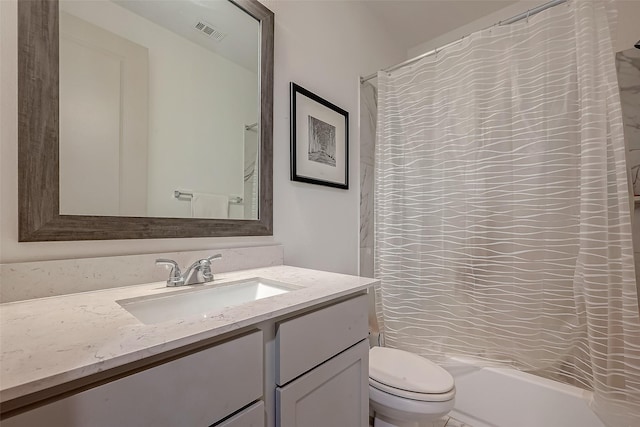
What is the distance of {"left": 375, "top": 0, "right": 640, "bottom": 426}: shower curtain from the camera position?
3.33ft

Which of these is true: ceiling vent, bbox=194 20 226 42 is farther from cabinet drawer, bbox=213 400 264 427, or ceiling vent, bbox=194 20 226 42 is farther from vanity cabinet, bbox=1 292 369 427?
cabinet drawer, bbox=213 400 264 427

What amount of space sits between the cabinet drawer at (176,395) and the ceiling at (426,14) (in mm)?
2232

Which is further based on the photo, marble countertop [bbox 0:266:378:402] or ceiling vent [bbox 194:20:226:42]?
ceiling vent [bbox 194:20:226:42]

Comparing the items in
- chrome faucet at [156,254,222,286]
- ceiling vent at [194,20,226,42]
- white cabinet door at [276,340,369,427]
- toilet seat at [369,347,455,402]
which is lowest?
toilet seat at [369,347,455,402]

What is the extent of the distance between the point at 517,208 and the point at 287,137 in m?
1.13

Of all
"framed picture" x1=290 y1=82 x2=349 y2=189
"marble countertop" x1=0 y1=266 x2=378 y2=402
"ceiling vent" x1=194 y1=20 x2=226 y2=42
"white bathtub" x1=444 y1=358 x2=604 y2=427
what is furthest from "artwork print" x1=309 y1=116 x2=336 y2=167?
"white bathtub" x1=444 y1=358 x2=604 y2=427

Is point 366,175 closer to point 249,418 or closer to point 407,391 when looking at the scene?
point 407,391

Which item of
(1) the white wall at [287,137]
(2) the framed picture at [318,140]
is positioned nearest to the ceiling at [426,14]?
(1) the white wall at [287,137]

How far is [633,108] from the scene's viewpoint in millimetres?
1468

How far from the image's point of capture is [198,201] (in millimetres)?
1044

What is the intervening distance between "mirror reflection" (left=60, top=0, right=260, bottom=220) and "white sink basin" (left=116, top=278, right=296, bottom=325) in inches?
11.6

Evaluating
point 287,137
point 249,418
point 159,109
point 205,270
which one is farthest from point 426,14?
point 249,418

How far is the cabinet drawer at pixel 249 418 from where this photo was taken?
0.55 metres

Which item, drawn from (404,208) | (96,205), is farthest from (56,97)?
(404,208)
